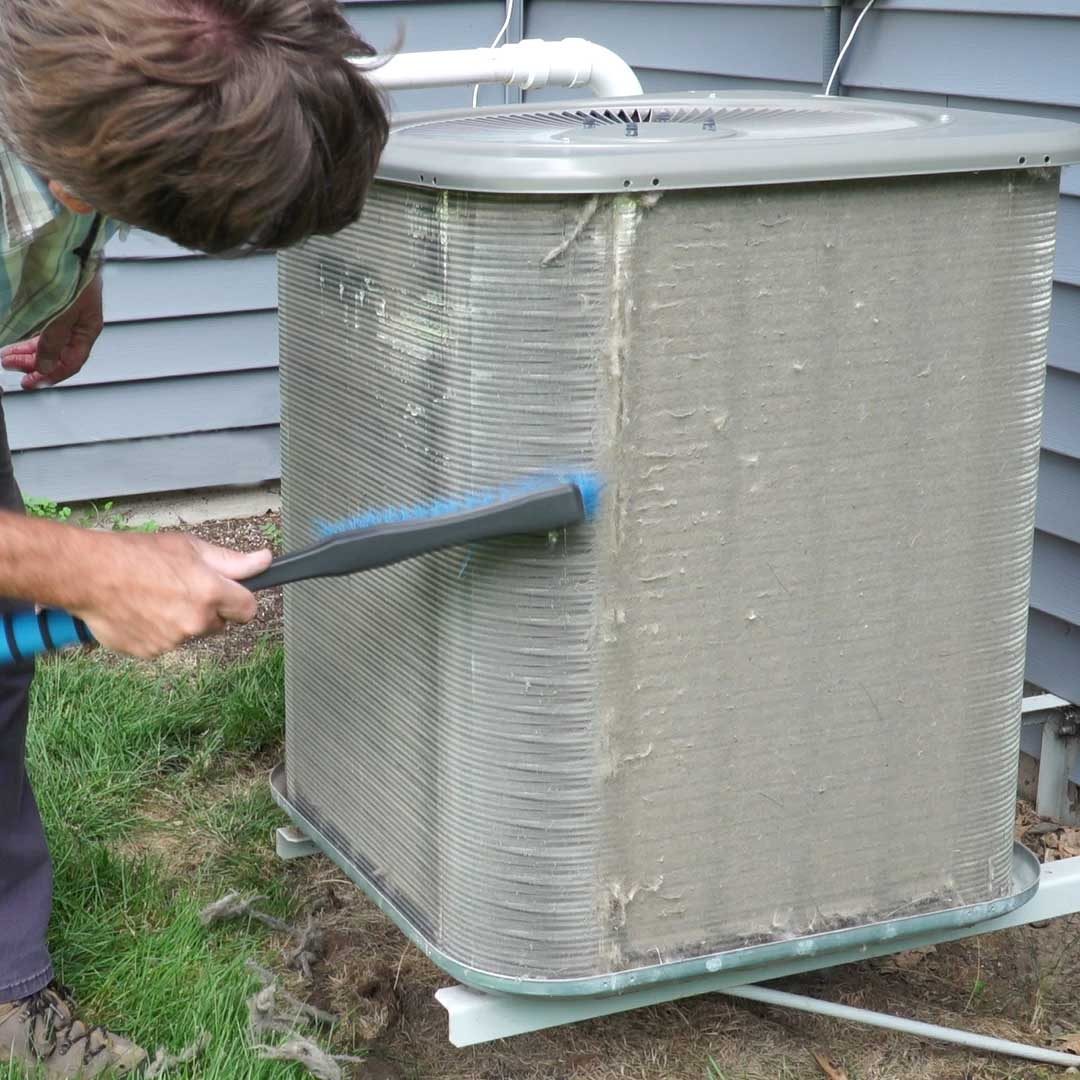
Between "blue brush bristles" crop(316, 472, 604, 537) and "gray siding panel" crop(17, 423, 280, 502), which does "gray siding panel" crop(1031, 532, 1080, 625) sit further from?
"gray siding panel" crop(17, 423, 280, 502)

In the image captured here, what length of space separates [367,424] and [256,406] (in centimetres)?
225

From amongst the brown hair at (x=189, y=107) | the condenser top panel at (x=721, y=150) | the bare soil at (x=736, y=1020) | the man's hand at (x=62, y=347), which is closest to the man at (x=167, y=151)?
the brown hair at (x=189, y=107)

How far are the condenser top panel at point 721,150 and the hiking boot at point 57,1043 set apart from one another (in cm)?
110

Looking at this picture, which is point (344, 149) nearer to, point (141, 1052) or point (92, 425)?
point (141, 1052)

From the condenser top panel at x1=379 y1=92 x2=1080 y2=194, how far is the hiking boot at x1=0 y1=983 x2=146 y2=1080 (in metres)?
1.10

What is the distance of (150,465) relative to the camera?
3.90 m

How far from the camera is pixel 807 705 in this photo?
1.71m

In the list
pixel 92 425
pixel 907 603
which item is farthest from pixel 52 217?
pixel 92 425

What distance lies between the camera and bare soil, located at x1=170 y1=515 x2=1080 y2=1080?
1.95m

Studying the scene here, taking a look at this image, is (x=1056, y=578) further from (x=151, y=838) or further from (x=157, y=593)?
(x=157, y=593)

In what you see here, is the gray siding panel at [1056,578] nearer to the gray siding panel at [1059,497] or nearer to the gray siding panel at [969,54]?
the gray siding panel at [1059,497]

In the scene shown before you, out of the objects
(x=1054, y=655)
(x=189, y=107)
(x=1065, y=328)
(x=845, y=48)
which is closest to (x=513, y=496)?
(x=189, y=107)

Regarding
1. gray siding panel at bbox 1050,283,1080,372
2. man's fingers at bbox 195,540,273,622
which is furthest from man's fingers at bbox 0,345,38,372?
gray siding panel at bbox 1050,283,1080,372

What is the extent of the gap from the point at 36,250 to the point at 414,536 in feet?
1.64
